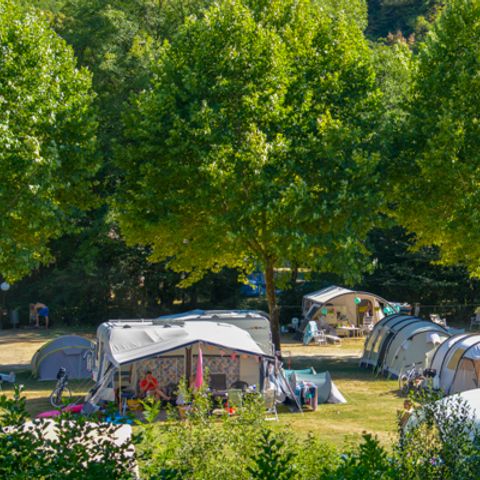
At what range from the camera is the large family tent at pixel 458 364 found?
19.1m

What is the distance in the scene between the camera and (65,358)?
23156 millimetres

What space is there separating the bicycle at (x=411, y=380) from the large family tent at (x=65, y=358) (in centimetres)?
890

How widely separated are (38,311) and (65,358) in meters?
15.1

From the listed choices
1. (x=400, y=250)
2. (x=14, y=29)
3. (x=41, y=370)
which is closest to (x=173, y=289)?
(x=400, y=250)

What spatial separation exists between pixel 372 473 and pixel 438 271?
32084 millimetres

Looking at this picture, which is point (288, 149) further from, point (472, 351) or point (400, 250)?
point (400, 250)

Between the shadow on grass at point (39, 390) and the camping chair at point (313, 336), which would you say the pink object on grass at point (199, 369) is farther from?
the camping chair at point (313, 336)

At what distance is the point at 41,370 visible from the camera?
23.0 meters

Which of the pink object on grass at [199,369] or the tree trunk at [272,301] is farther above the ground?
the tree trunk at [272,301]

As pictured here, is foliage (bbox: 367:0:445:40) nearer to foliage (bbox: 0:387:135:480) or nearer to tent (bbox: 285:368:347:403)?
tent (bbox: 285:368:347:403)

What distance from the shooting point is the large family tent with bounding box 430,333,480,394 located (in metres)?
19.1

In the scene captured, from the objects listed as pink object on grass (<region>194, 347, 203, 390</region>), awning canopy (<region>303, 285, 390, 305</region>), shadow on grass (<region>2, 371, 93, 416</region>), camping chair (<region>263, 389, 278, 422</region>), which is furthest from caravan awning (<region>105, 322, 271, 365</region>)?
awning canopy (<region>303, 285, 390, 305</region>)

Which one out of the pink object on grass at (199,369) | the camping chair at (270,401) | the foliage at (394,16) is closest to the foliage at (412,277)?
the camping chair at (270,401)

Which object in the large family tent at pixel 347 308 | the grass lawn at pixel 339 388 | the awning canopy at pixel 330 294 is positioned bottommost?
the grass lawn at pixel 339 388
